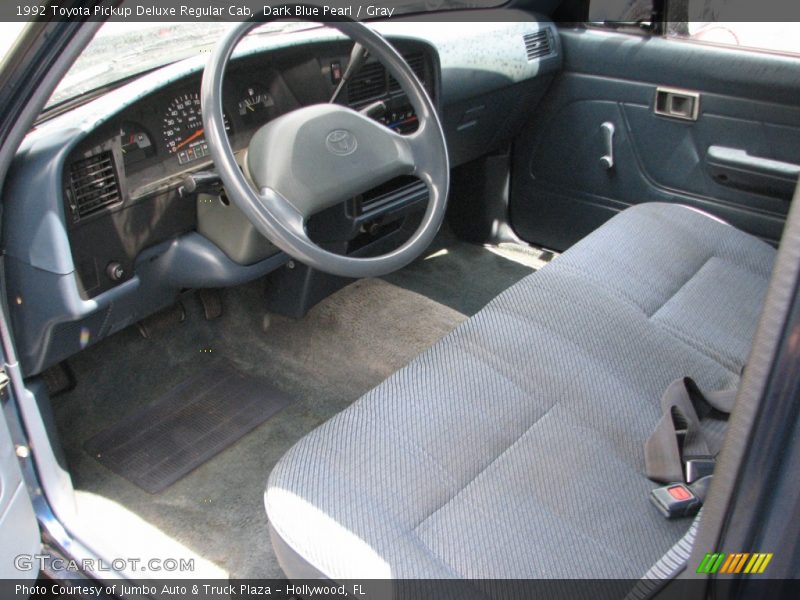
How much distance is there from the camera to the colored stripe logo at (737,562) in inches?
25.6

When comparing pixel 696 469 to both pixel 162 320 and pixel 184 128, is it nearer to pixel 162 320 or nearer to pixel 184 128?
pixel 184 128

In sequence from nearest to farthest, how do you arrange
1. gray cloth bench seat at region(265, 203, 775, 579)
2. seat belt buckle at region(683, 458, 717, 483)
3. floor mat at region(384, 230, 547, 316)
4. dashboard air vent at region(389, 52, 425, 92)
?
gray cloth bench seat at region(265, 203, 775, 579) < seat belt buckle at region(683, 458, 717, 483) < dashboard air vent at region(389, 52, 425, 92) < floor mat at region(384, 230, 547, 316)

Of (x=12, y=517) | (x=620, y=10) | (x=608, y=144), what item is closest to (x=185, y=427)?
(x=12, y=517)

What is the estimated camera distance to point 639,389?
1.44m

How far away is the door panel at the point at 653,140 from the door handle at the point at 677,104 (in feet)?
0.05

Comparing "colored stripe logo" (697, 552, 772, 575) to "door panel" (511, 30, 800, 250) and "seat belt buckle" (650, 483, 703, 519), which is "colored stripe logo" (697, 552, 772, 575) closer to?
"seat belt buckle" (650, 483, 703, 519)

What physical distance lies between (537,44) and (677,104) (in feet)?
1.60

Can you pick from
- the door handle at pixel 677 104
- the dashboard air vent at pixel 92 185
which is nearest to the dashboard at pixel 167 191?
the dashboard air vent at pixel 92 185

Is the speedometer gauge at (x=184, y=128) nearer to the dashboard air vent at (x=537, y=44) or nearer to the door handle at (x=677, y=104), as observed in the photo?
the dashboard air vent at (x=537, y=44)

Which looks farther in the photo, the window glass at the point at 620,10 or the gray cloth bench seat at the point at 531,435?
the window glass at the point at 620,10

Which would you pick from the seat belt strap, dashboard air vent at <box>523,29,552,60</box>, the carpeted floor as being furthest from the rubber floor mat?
dashboard air vent at <box>523,29,552,60</box>

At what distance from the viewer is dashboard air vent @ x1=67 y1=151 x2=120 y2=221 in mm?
1496

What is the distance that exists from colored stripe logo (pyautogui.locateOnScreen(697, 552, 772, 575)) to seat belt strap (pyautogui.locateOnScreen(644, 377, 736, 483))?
1.86 feet

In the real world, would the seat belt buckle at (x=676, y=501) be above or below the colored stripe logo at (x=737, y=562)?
below
